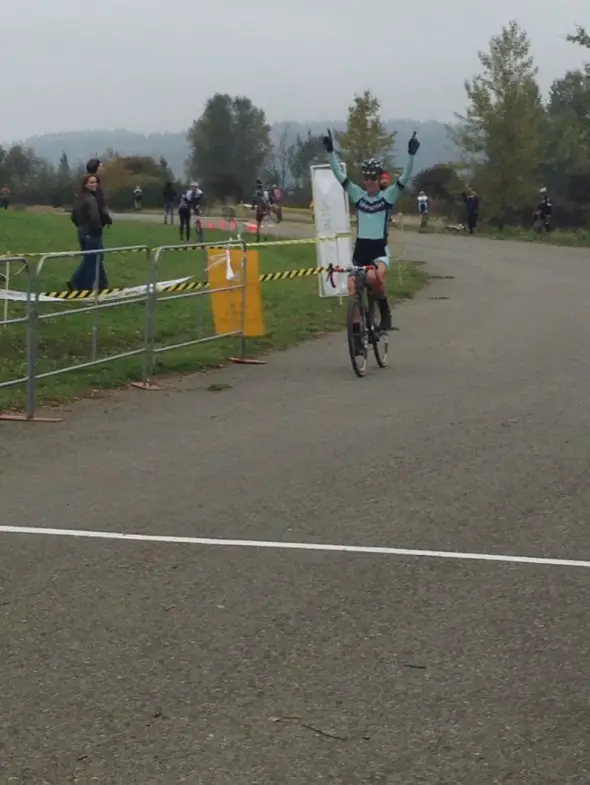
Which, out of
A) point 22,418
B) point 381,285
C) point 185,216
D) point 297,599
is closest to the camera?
point 297,599

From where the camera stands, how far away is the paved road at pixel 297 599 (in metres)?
4.27

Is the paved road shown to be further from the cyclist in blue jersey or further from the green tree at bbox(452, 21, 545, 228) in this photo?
the green tree at bbox(452, 21, 545, 228)

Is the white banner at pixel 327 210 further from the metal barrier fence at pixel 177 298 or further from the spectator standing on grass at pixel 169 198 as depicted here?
the spectator standing on grass at pixel 169 198

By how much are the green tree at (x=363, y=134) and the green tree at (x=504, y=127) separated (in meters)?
3.59

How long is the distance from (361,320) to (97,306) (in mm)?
2654

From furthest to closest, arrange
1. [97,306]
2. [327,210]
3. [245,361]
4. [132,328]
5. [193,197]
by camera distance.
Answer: [193,197]
[327,210]
[132,328]
[245,361]
[97,306]

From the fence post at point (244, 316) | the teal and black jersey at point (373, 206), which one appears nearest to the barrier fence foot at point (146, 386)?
the fence post at point (244, 316)

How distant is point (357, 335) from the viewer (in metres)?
12.7

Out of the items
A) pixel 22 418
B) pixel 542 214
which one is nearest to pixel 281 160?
pixel 542 214

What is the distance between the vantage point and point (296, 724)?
14.5ft

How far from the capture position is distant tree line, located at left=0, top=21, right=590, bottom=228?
5684cm

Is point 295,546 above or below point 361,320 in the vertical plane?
below

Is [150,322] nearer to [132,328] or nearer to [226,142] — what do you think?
[132,328]

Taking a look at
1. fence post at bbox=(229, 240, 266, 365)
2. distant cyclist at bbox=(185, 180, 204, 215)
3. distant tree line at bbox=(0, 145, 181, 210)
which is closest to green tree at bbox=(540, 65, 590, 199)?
distant cyclist at bbox=(185, 180, 204, 215)
